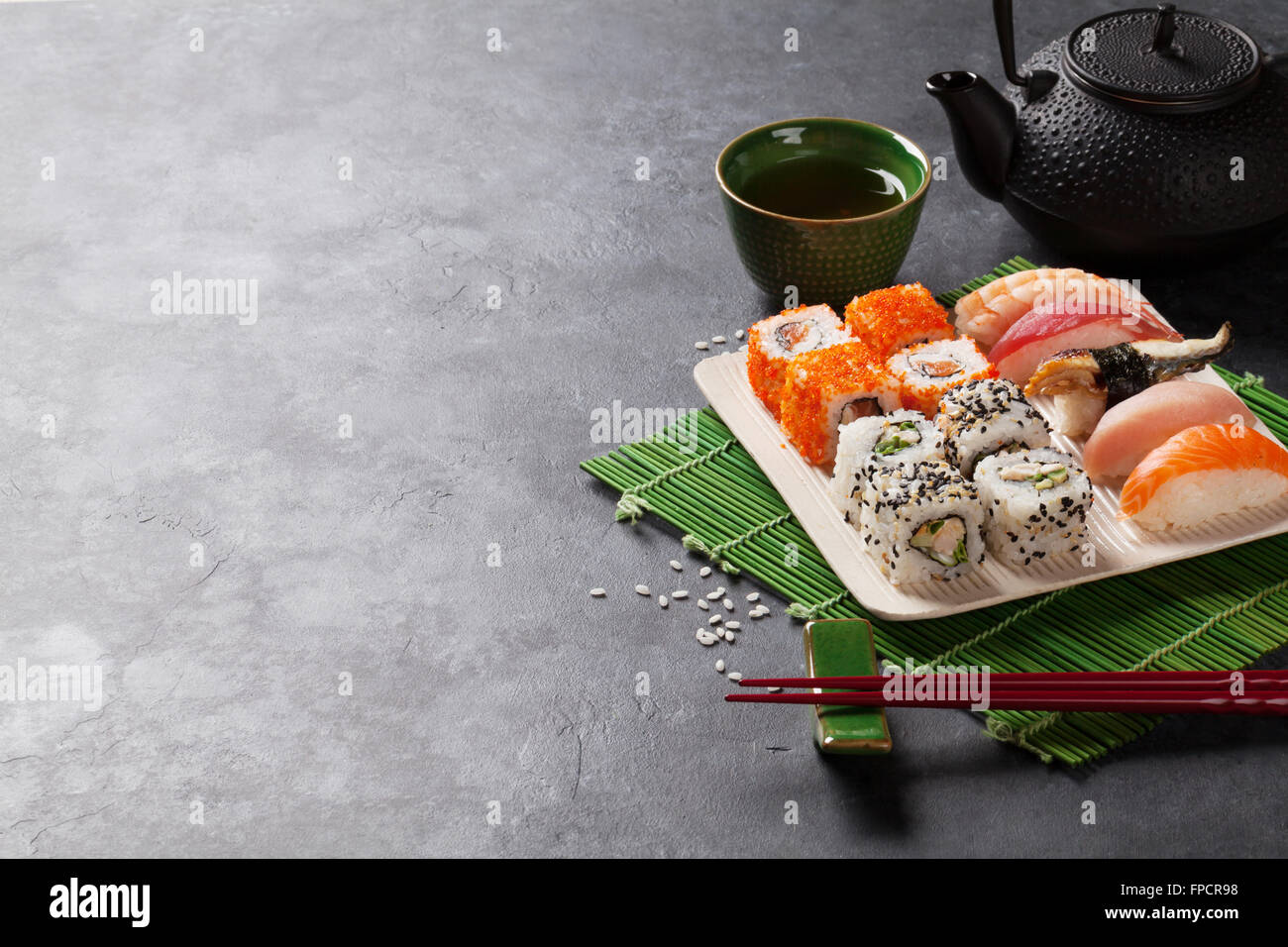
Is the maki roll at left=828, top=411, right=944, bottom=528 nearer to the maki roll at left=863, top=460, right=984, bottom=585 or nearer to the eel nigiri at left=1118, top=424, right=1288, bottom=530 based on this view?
the maki roll at left=863, top=460, right=984, bottom=585

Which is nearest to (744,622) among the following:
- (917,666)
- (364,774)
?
(917,666)

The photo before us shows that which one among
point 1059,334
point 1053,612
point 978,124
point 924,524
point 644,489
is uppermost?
point 978,124

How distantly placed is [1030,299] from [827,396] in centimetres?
52

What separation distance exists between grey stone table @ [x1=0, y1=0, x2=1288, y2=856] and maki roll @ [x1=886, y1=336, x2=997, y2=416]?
421 millimetres

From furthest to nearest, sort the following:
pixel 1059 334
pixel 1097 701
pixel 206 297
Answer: pixel 206 297 < pixel 1059 334 < pixel 1097 701

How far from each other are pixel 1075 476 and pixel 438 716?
989 mm

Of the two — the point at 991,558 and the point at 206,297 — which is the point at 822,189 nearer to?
the point at 991,558

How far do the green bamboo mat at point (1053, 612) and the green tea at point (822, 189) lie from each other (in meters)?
0.63

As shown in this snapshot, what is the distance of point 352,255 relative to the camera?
282 cm

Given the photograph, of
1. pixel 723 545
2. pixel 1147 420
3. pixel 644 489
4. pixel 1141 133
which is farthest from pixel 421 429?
pixel 1141 133

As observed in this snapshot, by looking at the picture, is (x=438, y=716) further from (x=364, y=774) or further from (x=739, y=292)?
(x=739, y=292)

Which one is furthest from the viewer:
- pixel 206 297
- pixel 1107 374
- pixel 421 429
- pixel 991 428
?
pixel 206 297

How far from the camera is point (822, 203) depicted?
8.14ft

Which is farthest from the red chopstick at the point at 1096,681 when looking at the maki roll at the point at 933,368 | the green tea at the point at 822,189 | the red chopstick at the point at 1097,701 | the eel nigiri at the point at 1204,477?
the green tea at the point at 822,189
